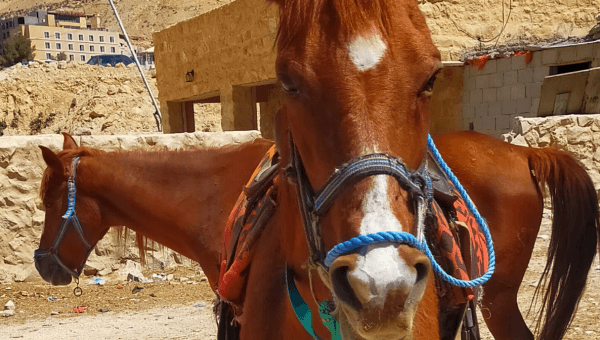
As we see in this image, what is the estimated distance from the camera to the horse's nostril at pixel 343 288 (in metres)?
1.25

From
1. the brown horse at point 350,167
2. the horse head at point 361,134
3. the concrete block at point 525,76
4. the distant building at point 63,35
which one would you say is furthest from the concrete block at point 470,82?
the distant building at point 63,35

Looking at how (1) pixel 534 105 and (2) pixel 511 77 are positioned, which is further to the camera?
(2) pixel 511 77

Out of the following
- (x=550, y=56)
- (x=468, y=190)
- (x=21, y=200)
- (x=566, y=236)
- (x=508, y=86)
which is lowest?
(x=21, y=200)

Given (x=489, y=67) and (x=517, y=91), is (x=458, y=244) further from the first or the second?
(x=489, y=67)

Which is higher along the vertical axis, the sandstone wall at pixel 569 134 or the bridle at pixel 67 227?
the sandstone wall at pixel 569 134

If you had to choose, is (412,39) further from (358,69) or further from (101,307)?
(101,307)

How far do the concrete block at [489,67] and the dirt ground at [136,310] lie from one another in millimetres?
4195

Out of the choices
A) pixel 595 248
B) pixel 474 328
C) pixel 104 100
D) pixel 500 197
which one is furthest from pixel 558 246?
pixel 104 100

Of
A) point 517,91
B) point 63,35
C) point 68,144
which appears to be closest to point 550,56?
point 517,91

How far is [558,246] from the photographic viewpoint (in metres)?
3.49

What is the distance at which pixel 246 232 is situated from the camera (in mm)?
2092

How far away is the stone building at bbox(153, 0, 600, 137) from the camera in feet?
31.8

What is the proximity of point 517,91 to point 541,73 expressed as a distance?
0.48 m

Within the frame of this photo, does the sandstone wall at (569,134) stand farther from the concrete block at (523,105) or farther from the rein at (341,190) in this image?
A: the rein at (341,190)
